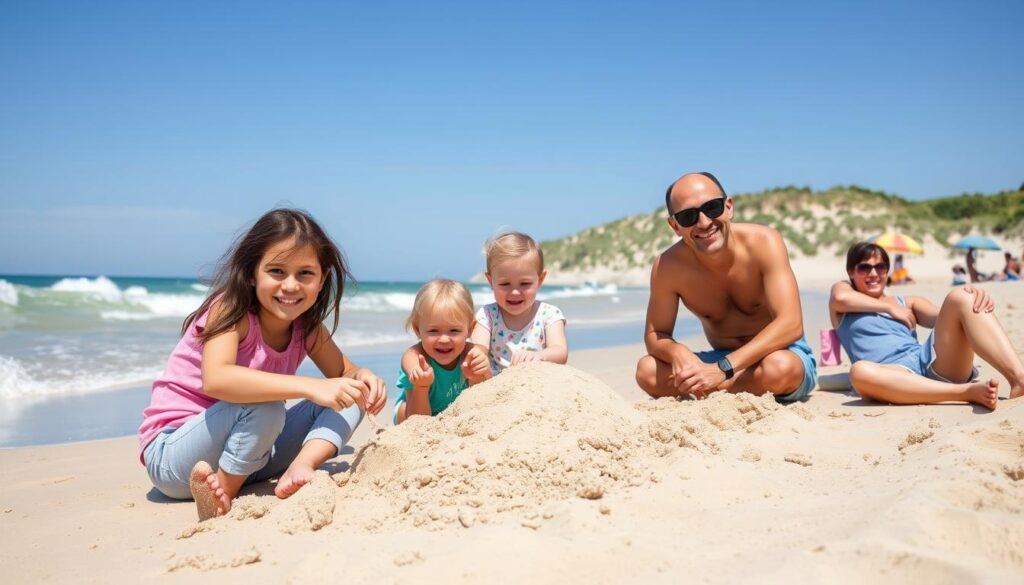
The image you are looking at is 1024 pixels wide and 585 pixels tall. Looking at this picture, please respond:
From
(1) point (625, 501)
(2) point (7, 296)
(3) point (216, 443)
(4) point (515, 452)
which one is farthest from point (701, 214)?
(2) point (7, 296)

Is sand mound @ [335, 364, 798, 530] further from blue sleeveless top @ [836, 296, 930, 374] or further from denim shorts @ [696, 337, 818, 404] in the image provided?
blue sleeveless top @ [836, 296, 930, 374]

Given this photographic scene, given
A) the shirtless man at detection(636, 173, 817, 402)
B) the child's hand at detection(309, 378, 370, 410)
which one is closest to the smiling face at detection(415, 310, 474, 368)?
the child's hand at detection(309, 378, 370, 410)

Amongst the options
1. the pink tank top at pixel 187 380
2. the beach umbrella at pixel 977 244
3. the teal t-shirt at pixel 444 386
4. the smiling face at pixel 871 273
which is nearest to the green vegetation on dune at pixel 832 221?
the beach umbrella at pixel 977 244

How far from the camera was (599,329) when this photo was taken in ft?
37.7

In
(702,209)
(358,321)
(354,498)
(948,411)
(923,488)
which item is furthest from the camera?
(358,321)

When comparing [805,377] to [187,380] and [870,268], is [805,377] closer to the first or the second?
[870,268]

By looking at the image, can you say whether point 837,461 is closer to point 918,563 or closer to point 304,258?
point 918,563

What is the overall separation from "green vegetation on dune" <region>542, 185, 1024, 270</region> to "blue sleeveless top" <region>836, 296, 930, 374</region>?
22315 mm

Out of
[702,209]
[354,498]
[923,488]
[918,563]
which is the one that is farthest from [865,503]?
[702,209]

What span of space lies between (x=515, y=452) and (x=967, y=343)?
9.06 feet

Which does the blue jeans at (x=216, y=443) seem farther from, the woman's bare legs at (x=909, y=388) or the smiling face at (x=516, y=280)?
the woman's bare legs at (x=909, y=388)

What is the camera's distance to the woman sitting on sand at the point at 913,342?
3.57 meters

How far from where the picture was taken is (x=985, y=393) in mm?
3363

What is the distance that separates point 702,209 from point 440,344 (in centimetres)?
156
